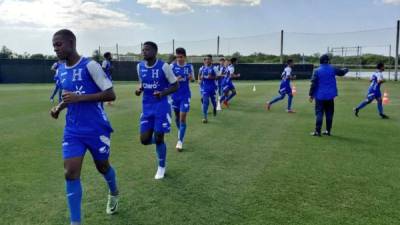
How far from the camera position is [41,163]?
7.45 metres

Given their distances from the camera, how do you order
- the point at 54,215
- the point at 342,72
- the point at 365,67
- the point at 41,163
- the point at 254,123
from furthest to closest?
1. the point at 365,67
2. the point at 254,123
3. the point at 342,72
4. the point at 41,163
5. the point at 54,215

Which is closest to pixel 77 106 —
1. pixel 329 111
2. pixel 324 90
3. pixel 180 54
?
pixel 180 54

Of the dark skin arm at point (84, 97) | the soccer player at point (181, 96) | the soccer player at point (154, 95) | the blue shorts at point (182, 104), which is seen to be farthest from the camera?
the blue shorts at point (182, 104)

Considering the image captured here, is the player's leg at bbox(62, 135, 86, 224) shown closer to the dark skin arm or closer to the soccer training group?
the soccer training group

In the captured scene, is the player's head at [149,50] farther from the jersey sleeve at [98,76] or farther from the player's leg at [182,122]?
the player's leg at [182,122]

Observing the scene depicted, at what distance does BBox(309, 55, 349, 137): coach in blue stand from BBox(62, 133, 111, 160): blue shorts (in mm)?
7023

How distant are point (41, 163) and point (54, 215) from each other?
272 centimetres

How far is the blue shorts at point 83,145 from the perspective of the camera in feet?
14.6

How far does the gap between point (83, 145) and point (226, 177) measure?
2833 mm

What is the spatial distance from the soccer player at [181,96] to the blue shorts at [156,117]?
216 cm

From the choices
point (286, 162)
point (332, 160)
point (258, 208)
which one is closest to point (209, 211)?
point (258, 208)

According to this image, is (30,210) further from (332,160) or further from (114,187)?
(332,160)

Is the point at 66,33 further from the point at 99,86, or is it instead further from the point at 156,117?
the point at 156,117

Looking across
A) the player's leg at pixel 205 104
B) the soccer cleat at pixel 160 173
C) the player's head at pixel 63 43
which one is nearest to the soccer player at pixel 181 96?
the soccer cleat at pixel 160 173
